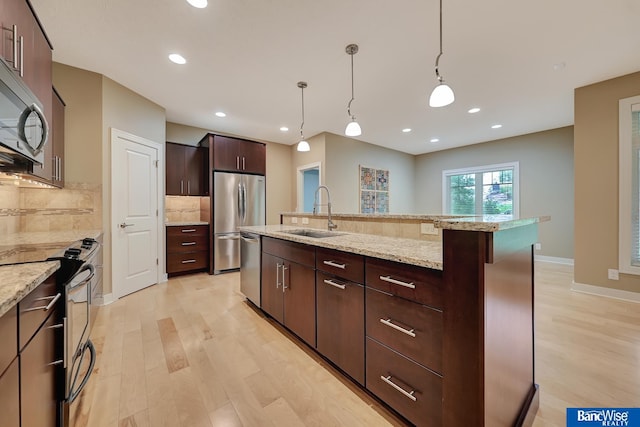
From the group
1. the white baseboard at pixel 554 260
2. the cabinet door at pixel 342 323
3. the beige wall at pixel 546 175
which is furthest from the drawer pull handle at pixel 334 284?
the beige wall at pixel 546 175

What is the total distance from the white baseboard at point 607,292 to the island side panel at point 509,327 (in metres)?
2.90

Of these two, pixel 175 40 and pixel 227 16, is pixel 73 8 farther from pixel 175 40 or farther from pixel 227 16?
pixel 227 16

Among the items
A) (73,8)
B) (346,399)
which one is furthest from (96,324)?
(73,8)

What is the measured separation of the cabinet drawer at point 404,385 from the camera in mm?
1113

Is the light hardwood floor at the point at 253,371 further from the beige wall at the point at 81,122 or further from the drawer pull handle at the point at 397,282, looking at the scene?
the beige wall at the point at 81,122

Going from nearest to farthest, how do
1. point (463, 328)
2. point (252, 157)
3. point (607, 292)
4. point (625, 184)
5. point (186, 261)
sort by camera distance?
point (463, 328) → point (625, 184) → point (607, 292) → point (186, 261) → point (252, 157)

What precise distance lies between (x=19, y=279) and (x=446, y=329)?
5.14 ft

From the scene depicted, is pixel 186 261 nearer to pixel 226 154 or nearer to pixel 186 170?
pixel 186 170

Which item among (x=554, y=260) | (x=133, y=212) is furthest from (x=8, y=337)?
(x=554, y=260)

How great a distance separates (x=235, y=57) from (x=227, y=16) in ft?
1.87

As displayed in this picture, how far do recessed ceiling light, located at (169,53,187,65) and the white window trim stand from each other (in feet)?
16.8

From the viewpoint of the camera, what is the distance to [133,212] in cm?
334
